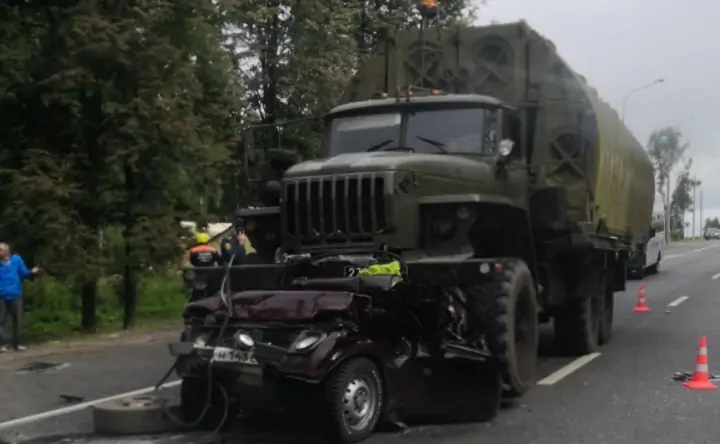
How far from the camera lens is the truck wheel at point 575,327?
13.0 meters

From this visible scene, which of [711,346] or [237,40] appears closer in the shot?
[711,346]

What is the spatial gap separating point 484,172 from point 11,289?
7562 millimetres

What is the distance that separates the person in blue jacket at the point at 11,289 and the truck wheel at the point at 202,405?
6.92 m

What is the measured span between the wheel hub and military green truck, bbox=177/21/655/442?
0.07 meters

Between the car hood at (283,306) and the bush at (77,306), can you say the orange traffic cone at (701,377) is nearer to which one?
the car hood at (283,306)

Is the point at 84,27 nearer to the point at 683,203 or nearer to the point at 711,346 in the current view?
the point at 711,346

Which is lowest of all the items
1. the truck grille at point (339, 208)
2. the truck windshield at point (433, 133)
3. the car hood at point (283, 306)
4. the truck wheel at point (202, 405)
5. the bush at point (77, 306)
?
the bush at point (77, 306)

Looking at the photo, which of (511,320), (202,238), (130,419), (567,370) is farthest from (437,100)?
(202,238)

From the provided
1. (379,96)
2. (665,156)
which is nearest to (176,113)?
(379,96)

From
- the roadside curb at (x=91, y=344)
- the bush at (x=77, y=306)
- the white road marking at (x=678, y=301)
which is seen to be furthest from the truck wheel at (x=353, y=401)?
the white road marking at (x=678, y=301)

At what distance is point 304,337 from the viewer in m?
7.80

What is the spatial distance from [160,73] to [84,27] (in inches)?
55.6

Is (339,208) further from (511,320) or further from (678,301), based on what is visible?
(678,301)

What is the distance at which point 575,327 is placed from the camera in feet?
43.1
